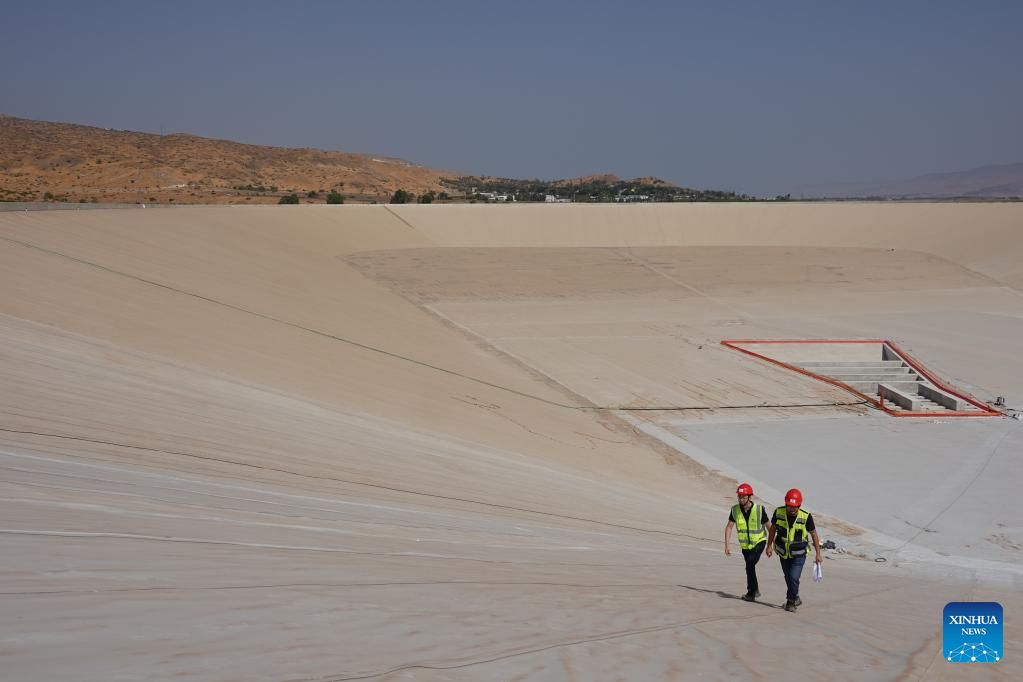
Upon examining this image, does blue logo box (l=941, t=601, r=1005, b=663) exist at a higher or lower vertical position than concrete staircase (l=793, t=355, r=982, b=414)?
higher

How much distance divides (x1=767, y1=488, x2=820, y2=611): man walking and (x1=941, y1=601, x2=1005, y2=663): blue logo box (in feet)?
3.75

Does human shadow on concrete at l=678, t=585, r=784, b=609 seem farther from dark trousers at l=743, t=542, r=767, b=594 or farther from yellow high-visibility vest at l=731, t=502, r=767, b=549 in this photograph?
yellow high-visibility vest at l=731, t=502, r=767, b=549

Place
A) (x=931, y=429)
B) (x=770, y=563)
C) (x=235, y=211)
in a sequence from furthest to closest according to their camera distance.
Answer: (x=235, y=211)
(x=931, y=429)
(x=770, y=563)

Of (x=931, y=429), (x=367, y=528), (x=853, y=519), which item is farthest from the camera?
(x=931, y=429)

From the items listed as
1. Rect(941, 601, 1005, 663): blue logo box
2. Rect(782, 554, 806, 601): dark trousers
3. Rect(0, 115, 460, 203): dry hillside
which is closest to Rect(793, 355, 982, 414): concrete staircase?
Rect(941, 601, 1005, 663): blue logo box

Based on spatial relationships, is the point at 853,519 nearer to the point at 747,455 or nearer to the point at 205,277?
the point at 747,455

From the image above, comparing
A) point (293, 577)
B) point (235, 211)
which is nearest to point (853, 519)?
point (293, 577)

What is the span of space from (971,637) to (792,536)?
146 cm

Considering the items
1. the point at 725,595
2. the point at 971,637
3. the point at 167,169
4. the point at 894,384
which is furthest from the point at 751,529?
the point at 167,169

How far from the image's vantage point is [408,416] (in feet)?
55.0

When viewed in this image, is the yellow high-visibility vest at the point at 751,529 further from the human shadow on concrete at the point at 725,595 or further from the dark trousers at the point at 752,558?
the human shadow on concrete at the point at 725,595

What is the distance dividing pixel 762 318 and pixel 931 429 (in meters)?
15.7

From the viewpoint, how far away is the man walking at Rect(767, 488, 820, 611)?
26.0ft

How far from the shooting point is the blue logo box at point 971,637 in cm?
708
